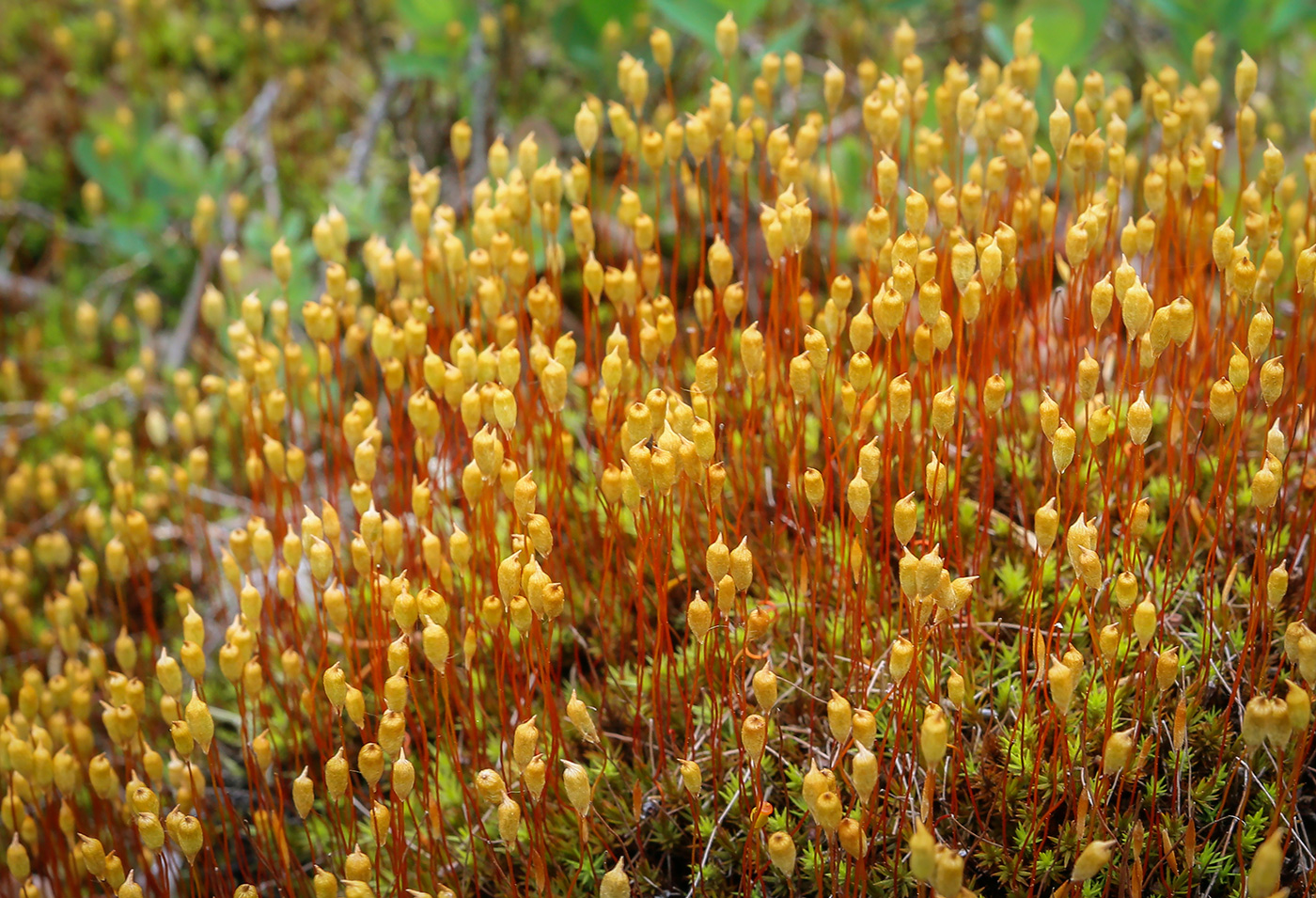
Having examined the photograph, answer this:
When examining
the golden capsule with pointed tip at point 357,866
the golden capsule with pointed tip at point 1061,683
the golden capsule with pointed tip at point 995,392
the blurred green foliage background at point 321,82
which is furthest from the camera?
the blurred green foliage background at point 321,82

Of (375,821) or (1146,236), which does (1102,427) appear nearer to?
(1146,236)

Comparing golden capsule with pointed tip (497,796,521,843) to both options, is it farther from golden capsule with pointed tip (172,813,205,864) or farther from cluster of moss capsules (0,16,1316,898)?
golden capsule with pointed tip (172,813,205,864)

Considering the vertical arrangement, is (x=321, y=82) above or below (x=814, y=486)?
above

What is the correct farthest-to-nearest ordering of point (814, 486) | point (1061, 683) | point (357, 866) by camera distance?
point (814, 486), point (357, 866), point (1061, 683)

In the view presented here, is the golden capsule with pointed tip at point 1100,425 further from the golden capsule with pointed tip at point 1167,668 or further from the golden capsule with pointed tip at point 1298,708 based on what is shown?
the golden capsule with pointed tip at point 1298,708

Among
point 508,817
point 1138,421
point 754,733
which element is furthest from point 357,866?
point 1138,421

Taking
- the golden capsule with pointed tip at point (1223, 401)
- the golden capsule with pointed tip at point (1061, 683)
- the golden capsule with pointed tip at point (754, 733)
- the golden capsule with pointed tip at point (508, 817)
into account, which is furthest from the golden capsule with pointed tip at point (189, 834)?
the golden capsule with pointed tip at point (1223, 401)

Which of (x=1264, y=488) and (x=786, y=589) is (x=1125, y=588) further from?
(x=786, y=589)

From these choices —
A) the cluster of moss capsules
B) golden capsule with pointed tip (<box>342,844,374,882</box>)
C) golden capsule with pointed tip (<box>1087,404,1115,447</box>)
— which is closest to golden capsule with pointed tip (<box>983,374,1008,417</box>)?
the cluster of moss capsules
